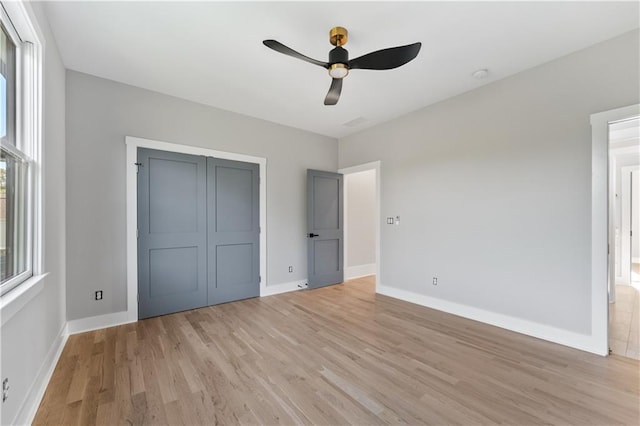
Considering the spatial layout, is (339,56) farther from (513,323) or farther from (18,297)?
(513,323)

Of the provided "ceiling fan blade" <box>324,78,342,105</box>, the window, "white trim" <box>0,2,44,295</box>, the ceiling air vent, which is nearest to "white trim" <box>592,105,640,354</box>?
"ceiling fan blade" <box>324,78,342,105</box>

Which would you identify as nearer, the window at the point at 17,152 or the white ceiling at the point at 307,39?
the window at the point at 17,152

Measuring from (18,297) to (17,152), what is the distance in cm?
92

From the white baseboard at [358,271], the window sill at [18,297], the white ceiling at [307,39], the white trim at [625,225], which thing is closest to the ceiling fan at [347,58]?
the white ceiling at [307,39]

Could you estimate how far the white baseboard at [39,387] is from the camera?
1.62 meters

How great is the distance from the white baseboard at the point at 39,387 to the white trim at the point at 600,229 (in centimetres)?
437

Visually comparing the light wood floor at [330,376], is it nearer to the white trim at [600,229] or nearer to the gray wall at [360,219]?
the white trim at [600,229]

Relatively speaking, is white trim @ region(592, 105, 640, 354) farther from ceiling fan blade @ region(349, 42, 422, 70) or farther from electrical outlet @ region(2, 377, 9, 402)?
electrical outlet @ region(2, 377, 9, 402)

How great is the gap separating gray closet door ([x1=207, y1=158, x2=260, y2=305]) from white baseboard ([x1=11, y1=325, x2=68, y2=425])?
5.48 ft

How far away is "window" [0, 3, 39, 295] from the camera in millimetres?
1648

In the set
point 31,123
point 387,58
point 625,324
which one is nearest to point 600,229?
point 625,324

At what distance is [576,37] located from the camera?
2443 millimetres

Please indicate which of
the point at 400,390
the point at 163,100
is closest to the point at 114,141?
the point at 163,100

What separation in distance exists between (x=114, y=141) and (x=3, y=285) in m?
2.20
